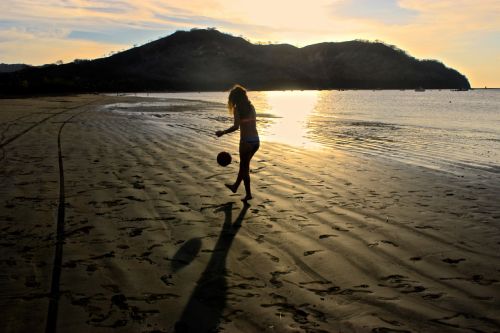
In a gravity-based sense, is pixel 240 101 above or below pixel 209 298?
above

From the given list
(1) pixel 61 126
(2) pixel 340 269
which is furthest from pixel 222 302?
(1) pixel 61 126

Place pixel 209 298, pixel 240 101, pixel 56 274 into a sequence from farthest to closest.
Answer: pixel 240 101 < pixel 56 274 < pixel 209 298

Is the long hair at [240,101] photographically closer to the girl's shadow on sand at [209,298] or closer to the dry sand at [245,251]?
the dry sand at [245,251]

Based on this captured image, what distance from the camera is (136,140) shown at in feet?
50.9

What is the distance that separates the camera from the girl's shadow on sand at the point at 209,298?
356 cm

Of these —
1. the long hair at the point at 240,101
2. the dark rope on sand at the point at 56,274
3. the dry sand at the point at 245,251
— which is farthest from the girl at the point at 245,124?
Result: the dark rope on sand at the point at 56,274

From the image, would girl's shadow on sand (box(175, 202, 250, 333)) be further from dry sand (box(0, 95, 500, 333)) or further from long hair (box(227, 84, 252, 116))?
long hair (box(227, 84, 252, 116))

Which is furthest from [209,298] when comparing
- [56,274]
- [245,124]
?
[245,124]

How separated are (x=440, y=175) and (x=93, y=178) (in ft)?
27.7

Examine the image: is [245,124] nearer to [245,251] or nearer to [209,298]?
[245,251]

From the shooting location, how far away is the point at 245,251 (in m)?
5.28

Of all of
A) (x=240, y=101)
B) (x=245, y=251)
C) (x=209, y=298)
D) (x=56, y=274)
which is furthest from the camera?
(x=240, y=101)

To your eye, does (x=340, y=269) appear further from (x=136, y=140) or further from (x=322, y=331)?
(x=136, y=140)

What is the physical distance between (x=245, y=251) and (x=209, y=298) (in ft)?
4.29
